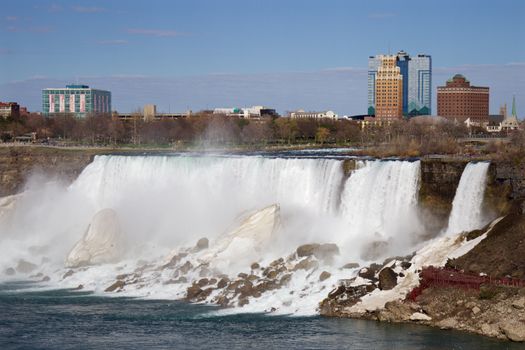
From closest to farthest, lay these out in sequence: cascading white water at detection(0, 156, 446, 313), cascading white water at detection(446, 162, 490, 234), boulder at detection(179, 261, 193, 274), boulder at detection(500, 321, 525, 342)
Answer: boulder at detection(500, 321, 525, 342), cascading white water at detection(446, 162, 490, 234), cascading white water at detection(0, 156, 446, 313), boulder at detection(179, 261, 193, 274)

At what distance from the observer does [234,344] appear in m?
37.7

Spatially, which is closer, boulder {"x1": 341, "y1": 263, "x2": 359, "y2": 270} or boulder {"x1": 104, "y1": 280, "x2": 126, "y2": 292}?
boulder {"x1": 341, "y1": 263, "x2": 359, "y2": 270}

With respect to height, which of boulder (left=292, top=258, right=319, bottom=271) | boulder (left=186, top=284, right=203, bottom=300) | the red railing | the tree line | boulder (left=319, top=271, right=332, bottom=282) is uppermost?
the tree line

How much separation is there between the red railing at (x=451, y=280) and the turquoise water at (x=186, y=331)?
2.82 m

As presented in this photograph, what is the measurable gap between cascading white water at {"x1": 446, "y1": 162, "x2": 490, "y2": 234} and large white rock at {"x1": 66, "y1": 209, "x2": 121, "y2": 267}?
19.2 meters

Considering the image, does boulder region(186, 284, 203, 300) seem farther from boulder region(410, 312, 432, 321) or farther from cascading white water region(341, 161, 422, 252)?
boulder region(410, 312, 432, 321)

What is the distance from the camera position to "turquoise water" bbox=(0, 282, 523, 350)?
37.5m

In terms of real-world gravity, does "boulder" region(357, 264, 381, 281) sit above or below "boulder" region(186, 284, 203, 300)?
above

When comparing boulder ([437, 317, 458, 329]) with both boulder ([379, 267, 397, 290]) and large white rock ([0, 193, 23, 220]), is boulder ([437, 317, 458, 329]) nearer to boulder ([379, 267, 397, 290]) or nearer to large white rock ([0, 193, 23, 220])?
boulder ([379, 267, 397, 290])

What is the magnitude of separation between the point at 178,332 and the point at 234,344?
315 cm

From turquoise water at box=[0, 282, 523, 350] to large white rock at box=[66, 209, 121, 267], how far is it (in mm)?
10632

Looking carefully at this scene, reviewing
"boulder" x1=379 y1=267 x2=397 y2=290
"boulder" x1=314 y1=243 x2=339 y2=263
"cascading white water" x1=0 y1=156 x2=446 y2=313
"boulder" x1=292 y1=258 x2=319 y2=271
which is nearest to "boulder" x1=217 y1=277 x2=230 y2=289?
"cascading white water" x1=0 y1=156 x2=446 y2=313

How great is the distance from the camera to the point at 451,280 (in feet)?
137

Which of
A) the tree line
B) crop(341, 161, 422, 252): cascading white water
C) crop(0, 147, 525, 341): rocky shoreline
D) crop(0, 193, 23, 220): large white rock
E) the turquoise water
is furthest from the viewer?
the tree line
